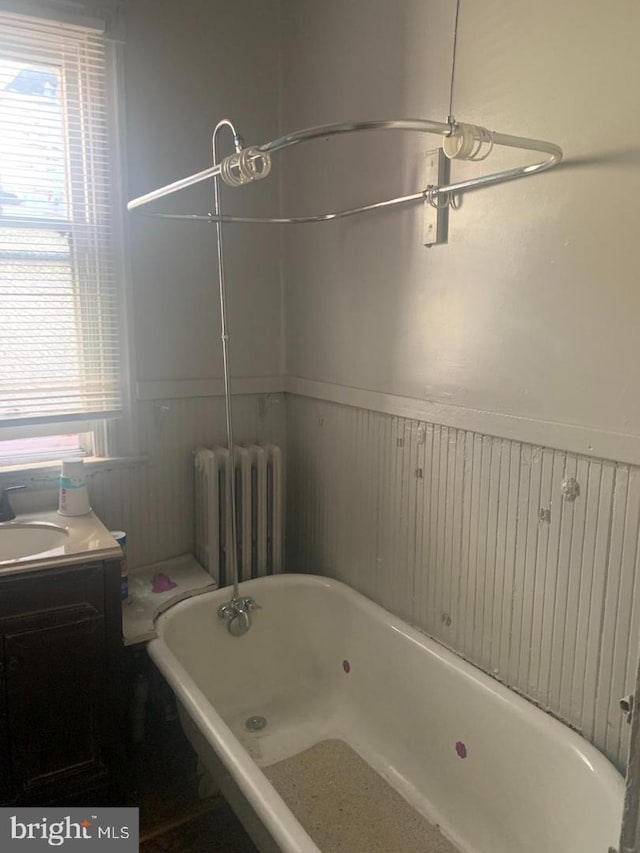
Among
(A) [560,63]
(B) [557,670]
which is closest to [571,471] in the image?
(B) [557,670]

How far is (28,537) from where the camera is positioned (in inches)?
75.0

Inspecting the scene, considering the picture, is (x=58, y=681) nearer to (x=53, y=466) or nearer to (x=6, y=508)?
(x=6, y=508)

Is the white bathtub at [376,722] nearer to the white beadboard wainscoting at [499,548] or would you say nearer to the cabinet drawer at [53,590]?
the white beadboard wainscoting at [499,548]

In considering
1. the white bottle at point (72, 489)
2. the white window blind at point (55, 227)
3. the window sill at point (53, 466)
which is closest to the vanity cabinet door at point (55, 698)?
the white bottle at point (72, 489)

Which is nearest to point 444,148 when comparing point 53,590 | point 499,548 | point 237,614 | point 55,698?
point 499,548

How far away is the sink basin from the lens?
6.16 feet

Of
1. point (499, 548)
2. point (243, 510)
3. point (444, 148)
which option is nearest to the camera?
point (444, 148)

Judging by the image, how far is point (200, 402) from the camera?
233cm

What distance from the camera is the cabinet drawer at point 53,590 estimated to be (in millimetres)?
1600

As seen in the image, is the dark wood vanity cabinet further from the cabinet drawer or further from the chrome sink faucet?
the chrome sink faucet

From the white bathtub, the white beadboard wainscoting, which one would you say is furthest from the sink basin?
the white beadboard wainscoting

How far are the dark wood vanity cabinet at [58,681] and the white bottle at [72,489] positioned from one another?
34cm

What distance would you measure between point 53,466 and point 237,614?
2.44 feet

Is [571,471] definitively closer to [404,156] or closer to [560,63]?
[560,63]
